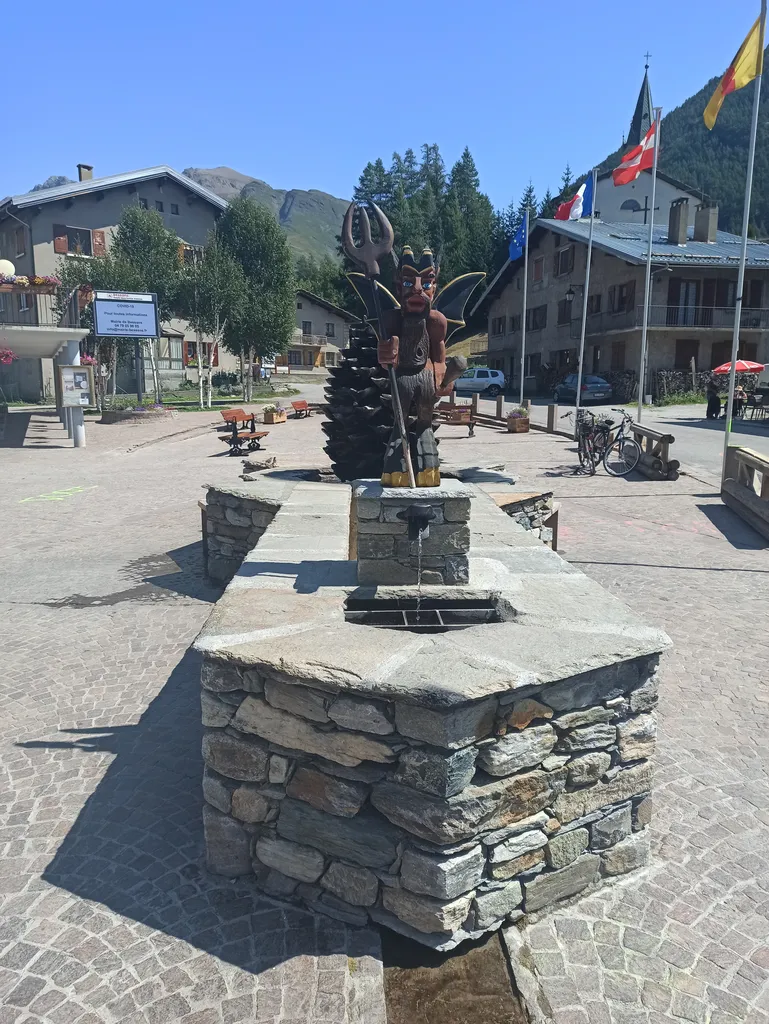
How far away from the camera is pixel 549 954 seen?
3043mm

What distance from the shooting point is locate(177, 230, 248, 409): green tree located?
34.2m

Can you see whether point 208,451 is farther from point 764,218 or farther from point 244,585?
point 764,218

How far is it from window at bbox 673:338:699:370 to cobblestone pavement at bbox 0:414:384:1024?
31358 millimetres

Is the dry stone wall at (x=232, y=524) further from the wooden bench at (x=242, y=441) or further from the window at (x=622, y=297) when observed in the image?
the window at (x=622, y=297)

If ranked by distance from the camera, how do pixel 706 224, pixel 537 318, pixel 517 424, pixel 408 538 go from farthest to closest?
pixel 537 318 < pixel 706 224 < pixel 517 424 < pixel 408 538

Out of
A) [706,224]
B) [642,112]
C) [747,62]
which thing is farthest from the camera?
[642,112]

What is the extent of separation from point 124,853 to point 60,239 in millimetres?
38315

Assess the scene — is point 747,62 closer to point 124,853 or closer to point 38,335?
point 124,853

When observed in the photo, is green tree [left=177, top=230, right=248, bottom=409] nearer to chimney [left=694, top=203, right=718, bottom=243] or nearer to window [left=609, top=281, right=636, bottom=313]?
window [left=609, top=281, right=636, bottom=313]

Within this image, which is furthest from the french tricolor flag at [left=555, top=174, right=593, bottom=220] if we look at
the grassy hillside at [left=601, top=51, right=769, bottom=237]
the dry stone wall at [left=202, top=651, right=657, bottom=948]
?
the grassy hillside at [left=601, top=51, right=769, bottom=237]

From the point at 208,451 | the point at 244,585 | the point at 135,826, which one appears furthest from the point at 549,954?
the point at 208,451

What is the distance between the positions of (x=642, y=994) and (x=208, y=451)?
18.4m

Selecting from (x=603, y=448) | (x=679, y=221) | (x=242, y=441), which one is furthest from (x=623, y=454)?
(x=679, y=221)

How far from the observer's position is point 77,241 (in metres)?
36.0
